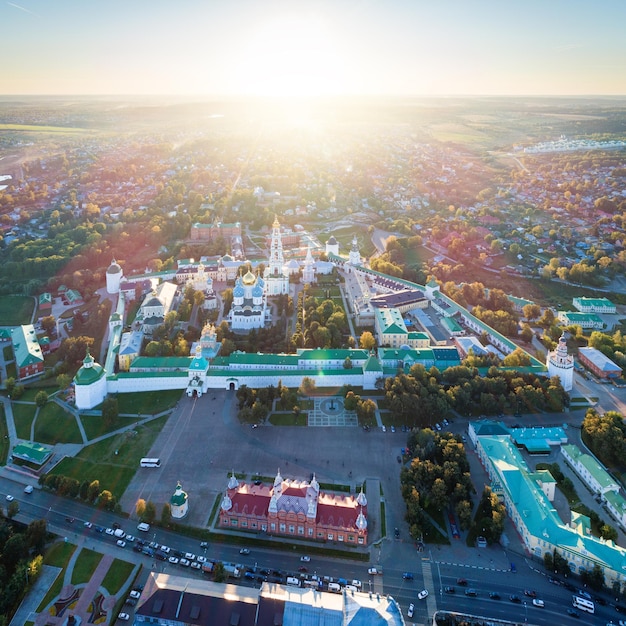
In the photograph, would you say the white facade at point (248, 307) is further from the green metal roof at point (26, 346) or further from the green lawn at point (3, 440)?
the green lawn at point (3, 440)

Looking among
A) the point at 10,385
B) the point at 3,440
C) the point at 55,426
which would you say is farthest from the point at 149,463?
the point at 10,385

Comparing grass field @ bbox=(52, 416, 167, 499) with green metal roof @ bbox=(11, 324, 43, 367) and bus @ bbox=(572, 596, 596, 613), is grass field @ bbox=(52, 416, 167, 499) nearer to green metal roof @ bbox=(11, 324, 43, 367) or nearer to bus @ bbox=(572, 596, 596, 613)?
green metal roof @ bbox=(11, 324, 43, 367)

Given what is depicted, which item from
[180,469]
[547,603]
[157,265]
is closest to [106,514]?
[180,469]

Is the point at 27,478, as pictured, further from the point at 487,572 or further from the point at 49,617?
the point at 487,572

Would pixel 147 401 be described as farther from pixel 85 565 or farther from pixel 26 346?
pixel 85 565

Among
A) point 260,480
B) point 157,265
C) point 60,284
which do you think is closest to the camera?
point 260,480

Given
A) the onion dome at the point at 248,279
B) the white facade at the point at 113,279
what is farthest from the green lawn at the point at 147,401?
the white facade at the point at 113,279
